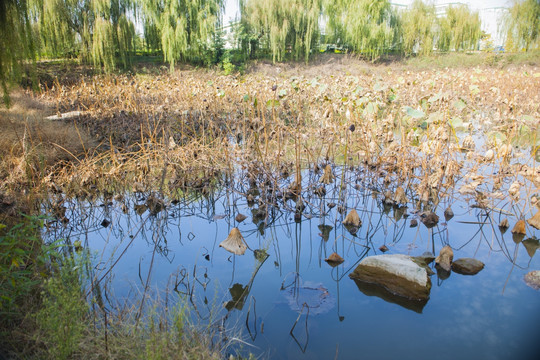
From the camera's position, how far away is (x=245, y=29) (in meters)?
17.5

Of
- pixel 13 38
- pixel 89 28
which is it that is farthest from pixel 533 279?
pixel 89 28

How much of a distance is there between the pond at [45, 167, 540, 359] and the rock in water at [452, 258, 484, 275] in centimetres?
4

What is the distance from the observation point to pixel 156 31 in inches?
599

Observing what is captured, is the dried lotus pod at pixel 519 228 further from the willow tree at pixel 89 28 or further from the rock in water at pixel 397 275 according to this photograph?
the willow tree at pixel 89 28

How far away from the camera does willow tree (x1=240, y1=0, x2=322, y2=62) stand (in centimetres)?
1633

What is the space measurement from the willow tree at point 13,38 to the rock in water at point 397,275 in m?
2.33

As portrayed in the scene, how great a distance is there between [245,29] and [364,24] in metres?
5.30

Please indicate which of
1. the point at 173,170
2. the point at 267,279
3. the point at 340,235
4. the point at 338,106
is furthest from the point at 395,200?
the point at 338,106

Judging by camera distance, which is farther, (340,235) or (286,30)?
(286,30)

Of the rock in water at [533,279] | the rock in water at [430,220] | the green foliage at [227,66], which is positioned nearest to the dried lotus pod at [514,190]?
the rock in water at [430,220]

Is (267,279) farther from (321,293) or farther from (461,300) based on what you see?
(461,300)

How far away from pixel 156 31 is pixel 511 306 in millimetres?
15609

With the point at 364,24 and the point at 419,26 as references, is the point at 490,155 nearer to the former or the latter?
the point at 364,24

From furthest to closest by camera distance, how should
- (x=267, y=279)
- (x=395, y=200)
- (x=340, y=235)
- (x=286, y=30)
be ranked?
(x=286, y=30) < (x=395, y=200) < (x=340, y=235) < (x=267, y=279)
